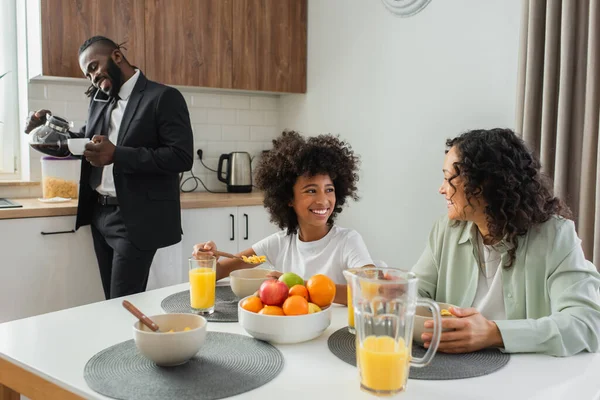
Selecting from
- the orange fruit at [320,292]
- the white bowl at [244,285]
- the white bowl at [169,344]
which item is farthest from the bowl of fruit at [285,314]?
the white bowl at [244,285]

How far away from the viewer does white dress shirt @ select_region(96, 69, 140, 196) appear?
2592mm

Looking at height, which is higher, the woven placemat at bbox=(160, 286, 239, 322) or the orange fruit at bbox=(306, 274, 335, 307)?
the orange fruit at bbox=(306, 274, 335, 307)

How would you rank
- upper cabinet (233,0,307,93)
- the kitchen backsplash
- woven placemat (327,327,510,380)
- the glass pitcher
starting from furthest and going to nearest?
upper cabinet (233,0,307,93)
the kitchen backsplash
woven placemat (327,327,510,380)
the glass pitcher

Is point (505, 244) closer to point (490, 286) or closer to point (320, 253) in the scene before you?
point (490, 286)

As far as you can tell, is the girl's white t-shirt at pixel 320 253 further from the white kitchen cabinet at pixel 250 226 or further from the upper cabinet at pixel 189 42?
the upper cabinet at pixel 189 42

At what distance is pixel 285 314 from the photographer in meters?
1.21

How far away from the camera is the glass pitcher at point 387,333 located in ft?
3.06

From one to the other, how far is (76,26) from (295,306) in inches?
92.6

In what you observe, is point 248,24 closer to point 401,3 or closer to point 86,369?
point 401,3

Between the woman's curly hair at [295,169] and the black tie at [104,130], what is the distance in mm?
937

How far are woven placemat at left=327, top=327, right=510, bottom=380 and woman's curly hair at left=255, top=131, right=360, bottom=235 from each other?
0.77 m

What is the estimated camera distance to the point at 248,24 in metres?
3.65

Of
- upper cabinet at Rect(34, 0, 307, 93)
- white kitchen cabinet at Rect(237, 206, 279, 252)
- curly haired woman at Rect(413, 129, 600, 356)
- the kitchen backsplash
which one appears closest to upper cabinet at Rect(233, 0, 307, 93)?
upper cabinet at Rect(34, 0, 307, 93)

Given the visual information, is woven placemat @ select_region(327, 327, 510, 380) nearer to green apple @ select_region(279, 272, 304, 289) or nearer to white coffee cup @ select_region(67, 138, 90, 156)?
green apple @ select_region(279, 272, 304, 289)
